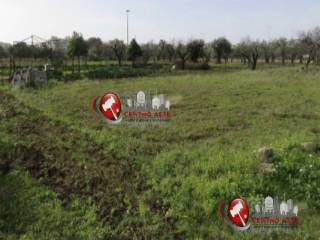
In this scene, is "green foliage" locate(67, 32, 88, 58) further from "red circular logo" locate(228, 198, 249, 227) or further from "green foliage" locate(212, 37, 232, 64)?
"red circular logo" locate(228, 198, 249, 227)

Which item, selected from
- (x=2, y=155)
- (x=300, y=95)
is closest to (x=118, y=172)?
(x=2, y=155)

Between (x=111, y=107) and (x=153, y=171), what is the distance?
164 inches

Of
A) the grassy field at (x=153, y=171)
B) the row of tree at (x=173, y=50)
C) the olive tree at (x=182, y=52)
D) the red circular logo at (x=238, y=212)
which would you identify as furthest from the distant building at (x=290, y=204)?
the olive tree at (x=182, y=52)

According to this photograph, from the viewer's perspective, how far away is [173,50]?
37781 mm

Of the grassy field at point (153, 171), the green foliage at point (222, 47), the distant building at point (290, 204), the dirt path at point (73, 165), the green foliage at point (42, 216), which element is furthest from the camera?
the green foliage at point (222, 47)

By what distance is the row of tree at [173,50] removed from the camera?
1196 inches

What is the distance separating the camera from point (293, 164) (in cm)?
485

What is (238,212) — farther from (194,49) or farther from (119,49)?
(194,49)

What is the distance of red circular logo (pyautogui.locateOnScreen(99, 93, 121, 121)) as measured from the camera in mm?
8489

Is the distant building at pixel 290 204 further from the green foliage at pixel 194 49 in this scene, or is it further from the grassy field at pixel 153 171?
the green foliage at pixel 194 49

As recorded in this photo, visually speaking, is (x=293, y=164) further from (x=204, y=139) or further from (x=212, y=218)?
(x=204, y=139)

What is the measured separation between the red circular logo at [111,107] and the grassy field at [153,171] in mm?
468

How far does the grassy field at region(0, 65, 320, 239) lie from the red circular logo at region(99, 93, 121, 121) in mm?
468

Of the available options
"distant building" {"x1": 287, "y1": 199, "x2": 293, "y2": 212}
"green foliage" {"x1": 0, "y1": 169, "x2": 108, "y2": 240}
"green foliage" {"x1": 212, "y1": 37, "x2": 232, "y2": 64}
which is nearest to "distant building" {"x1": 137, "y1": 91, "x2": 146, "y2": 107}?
"green foliage" {"x1": 0, "y1": 169, "x2": 108, "y2": 240}
